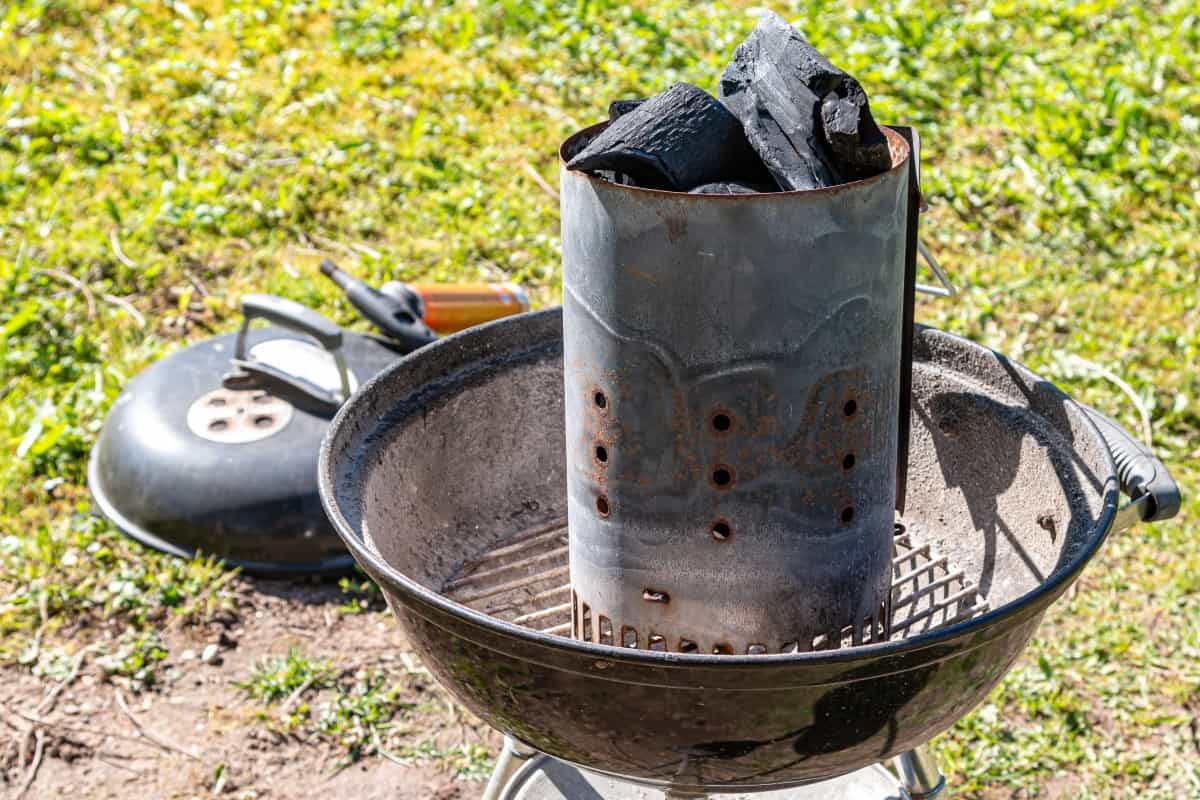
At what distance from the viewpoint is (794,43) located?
5.49ft

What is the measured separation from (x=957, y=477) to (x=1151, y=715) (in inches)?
47.1

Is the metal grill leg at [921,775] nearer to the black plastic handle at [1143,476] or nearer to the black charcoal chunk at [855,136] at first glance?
the black plastic handle at [1143,476]

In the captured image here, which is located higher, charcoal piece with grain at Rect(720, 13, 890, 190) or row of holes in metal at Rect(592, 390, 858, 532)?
charcoal piece with grain at Rect(720, 13, 890, 190)

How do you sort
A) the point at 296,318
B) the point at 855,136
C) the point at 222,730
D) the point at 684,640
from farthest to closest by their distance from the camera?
the point at 296,318, the point at 222,730, the point at 684,640, the point at 855,136

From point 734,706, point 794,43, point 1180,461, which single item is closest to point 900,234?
point 794,43

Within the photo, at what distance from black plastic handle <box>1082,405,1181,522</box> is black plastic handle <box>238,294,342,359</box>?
73.2 inches

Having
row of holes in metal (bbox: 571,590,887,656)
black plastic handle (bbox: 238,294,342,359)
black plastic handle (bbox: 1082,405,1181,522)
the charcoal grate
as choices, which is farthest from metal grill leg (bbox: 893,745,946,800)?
black plastic handle (bbox: 238,294,342,359)

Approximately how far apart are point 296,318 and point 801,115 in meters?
1.85

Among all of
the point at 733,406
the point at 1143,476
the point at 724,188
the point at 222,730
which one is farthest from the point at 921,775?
the point at 222,730

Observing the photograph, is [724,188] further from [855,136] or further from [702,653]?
[702,653]

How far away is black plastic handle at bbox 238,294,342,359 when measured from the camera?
314 cm

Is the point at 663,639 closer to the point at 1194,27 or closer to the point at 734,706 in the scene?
the point at 734,706

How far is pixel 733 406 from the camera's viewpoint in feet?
5.21

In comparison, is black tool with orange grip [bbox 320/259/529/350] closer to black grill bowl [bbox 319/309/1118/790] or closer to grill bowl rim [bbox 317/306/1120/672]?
black grill bowl [bbox 319/309/1118/790]
